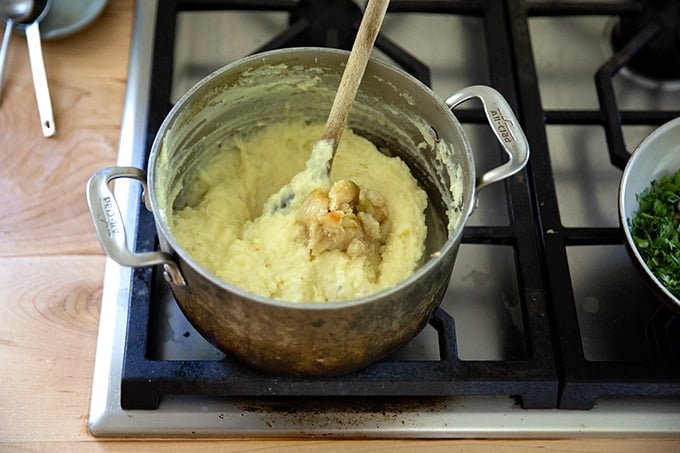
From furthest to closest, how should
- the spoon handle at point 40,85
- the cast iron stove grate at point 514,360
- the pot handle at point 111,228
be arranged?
the spoon handle at point 40,85 → the cast iron stove grate at point 514,360 → the pot handle at point 111,228

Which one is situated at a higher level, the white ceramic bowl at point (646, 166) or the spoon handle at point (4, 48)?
Answer: the white ceramic bowl at point (646, 166)

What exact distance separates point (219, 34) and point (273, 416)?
53 cm

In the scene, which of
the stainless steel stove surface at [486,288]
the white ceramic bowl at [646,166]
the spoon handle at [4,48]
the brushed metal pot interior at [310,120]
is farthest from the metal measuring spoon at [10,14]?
the white ceramic bowl at [646,166]

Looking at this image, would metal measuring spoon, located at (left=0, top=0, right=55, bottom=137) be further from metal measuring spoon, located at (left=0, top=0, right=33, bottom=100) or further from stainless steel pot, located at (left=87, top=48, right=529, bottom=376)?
stainless steel pot, located at (left=87, top=48, right=529, bottom=376)

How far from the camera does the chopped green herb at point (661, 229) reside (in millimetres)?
858

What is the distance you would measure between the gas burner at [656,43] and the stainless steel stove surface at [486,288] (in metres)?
0.01

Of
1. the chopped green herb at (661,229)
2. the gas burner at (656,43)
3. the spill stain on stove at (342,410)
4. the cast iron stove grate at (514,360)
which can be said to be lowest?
the spill stain on stove at (342,410)

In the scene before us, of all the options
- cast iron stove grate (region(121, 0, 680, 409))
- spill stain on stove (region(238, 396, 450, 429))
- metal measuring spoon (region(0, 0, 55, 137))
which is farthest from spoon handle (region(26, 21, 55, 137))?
spill stain on stove (region(238, 396, 450, 429))

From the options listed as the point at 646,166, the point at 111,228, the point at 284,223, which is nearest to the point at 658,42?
the point at 646,166

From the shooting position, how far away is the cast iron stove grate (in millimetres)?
813

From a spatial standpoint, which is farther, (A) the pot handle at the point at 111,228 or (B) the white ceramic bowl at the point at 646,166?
(B) the white ceramic bowl at the point at 646,166

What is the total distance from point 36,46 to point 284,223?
1.37 ft

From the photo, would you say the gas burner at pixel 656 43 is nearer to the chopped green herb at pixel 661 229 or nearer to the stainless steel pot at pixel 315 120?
the chopped green herb at pixel 661 229

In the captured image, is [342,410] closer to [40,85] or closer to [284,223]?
[284,223]
